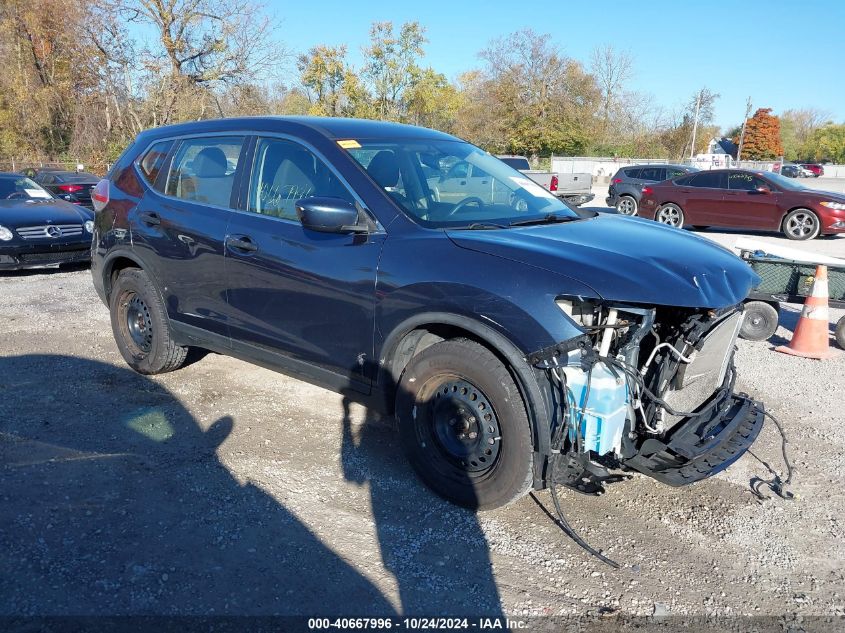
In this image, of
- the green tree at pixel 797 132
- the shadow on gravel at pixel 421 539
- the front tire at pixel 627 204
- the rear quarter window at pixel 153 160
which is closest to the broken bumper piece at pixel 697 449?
the shadow on gravel at pixel 421 539

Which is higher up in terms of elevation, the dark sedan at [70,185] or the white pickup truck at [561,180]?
the white pickup truck at [561,180]

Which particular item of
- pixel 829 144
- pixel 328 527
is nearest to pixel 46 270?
pixel 328 527

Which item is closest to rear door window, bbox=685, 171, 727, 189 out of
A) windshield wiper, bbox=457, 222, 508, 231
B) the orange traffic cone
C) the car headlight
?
the car headlight

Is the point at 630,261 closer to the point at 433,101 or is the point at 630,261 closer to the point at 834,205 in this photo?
the point at 834,205

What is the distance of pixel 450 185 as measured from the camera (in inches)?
161

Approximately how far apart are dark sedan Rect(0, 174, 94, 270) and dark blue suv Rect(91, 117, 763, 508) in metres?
5.74

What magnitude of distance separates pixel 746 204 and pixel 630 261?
1393 centimetres

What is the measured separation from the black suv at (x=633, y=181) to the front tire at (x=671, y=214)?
6.26ft

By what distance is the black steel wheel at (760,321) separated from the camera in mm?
6738

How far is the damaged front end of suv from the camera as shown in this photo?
3039 mm

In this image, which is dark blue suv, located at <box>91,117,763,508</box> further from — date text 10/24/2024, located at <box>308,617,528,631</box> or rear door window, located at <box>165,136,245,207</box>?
date text 10/24/2024, located at <box>308,617,528,631</box>

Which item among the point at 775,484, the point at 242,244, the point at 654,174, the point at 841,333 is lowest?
the point at 775,484

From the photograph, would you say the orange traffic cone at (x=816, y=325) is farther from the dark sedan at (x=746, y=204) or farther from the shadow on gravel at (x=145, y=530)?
the dark sedan at (x=746, y=204)

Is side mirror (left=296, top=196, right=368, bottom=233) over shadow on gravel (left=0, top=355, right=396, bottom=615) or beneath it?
over
